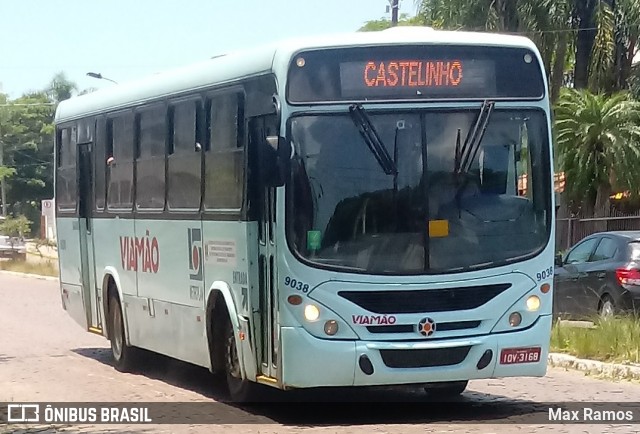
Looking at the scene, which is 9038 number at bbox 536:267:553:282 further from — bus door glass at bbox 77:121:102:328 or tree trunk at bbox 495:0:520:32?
tree trunk at bbox 495:0:520:32

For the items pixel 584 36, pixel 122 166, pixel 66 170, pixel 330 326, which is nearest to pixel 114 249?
pixel 122 166

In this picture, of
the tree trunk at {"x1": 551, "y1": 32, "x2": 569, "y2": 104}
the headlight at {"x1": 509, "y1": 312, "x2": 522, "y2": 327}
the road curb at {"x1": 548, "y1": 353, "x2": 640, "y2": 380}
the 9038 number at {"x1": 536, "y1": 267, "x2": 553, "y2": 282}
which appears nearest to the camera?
the headlight at {"x1": 509, "y1": 312, "x2": 522, "y2": 327}

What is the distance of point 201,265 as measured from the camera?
13.6 m

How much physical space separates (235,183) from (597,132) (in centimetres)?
2570

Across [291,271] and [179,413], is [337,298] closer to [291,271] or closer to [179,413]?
[291,271]

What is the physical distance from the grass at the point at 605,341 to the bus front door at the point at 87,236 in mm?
6080

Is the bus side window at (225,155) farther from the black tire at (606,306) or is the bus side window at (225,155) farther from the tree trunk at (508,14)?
the tree trunk at (508,14)

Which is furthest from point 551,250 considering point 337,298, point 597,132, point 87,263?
point 597,132

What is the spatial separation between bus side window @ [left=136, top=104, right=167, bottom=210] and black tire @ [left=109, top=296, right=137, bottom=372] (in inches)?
74.1

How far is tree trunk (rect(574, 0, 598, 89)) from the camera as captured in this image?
126ft

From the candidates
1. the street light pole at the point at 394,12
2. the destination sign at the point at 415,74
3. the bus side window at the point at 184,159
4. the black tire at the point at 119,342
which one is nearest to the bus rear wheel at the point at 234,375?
the bus side window at the point at 184,159

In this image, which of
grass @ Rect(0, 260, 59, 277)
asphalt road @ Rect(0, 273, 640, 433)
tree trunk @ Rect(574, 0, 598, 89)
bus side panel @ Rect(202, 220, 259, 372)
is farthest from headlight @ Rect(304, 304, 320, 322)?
grass @ Rect(0, 260, 59, 277)

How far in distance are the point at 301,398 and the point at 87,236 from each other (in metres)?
5.87

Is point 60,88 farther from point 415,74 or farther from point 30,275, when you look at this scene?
point 415,74
